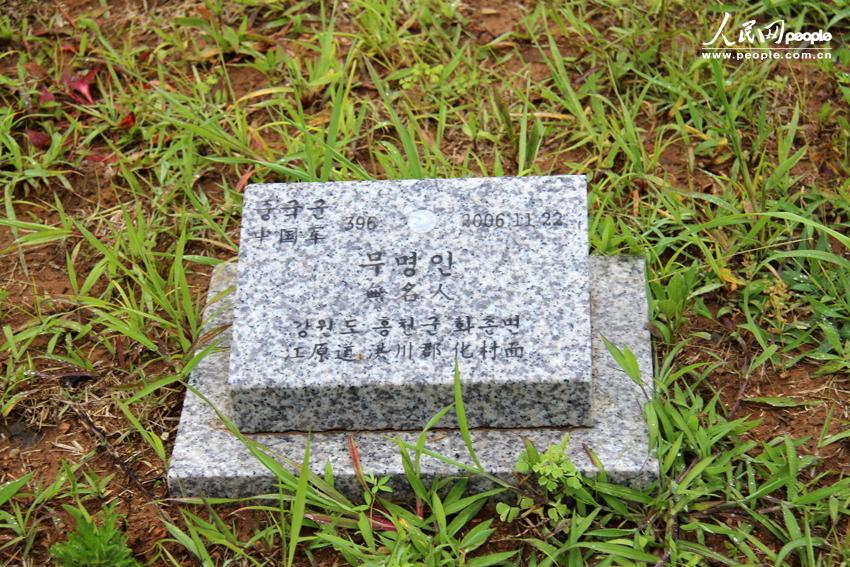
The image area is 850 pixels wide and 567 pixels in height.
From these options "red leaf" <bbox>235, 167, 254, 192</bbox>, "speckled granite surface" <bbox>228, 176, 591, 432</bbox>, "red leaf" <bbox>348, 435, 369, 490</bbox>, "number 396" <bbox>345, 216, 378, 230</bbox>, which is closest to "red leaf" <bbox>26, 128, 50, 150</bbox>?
"red leaf" <bbox>235, 167, 254, 192</bbox>

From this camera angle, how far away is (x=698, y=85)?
139 inches

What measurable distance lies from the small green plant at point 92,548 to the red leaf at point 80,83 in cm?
181

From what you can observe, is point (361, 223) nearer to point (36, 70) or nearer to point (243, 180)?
point (243, 180)

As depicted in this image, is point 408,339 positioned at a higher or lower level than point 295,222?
lower

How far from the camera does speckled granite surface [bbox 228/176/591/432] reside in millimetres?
2443

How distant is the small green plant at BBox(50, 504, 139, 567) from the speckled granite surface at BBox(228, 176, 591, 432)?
41 centimetres

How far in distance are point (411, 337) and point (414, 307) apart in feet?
0.26

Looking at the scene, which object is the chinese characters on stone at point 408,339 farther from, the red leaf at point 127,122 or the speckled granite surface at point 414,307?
the red leaf at point 127,122

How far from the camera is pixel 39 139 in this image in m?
3.60

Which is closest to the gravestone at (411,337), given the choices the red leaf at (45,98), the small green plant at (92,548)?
the small green plant at (92,548)

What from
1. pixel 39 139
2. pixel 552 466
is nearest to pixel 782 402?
pixel 552 466

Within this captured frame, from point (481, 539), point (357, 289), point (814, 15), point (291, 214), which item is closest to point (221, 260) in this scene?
point (291, 214)

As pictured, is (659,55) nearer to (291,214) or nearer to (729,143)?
(729,143)

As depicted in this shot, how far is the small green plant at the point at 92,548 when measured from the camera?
7.90 feet
